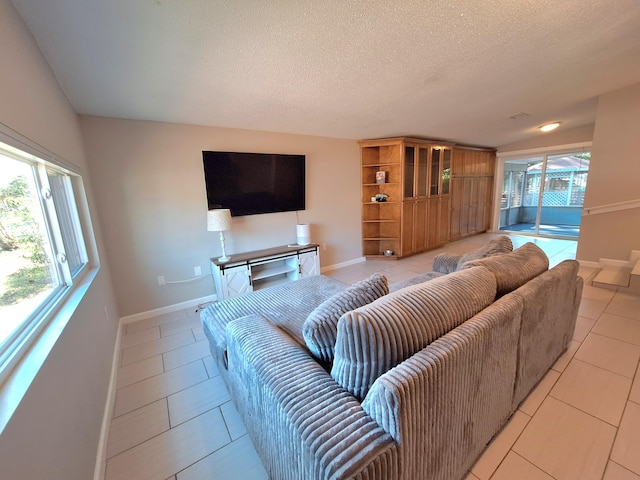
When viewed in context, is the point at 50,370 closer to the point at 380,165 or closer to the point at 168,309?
the point at 168,309

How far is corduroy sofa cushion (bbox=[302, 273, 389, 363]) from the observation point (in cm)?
112

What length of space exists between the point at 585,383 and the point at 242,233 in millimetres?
3351

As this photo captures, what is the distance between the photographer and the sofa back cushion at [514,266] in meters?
1.43

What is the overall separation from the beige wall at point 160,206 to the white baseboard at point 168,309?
42mm

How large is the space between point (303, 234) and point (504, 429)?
109 inches

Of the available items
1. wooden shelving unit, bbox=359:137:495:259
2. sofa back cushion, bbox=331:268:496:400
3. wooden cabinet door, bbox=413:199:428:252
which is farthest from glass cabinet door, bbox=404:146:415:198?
sofa back cushion, bbox=331:268:496:400

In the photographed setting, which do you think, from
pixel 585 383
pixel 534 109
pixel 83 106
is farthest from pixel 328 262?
pixel 534 109

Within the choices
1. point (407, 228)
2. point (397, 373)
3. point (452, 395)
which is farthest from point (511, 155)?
point (397, 373)

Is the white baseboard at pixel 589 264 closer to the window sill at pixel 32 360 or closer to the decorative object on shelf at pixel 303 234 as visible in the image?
the decorative object on shelf at pixel 303 234

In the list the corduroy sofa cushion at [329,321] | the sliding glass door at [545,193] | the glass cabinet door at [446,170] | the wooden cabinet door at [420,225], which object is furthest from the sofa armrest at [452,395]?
the sliding glass door at [545,193]

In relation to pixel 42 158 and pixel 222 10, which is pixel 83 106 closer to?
pixel 42 158

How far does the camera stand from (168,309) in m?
2.96

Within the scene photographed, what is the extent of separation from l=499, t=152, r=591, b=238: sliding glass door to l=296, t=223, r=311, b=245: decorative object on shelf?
5.56 meters

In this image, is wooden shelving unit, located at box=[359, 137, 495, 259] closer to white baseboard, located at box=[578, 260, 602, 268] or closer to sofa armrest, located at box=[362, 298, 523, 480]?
white baseboard, located at box=[578, 260, 602, 268]
